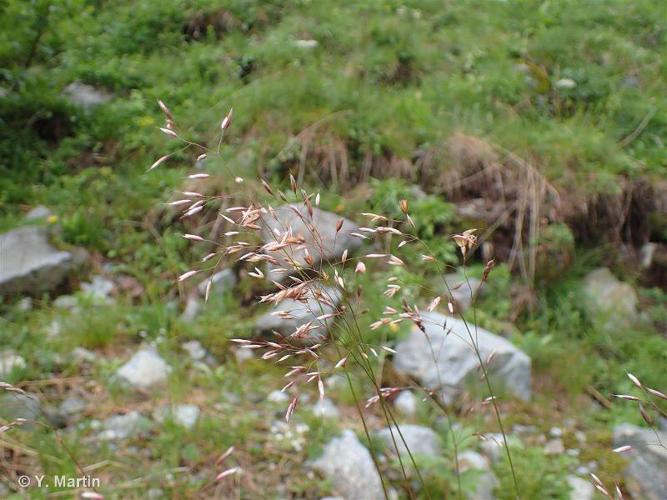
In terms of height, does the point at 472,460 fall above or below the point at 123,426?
below

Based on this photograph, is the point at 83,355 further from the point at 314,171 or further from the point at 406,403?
the point at 314,171

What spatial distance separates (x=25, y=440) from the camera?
2.97 m

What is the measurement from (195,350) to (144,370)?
0.35 metres

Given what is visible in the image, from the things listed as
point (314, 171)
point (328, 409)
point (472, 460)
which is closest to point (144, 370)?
point (328, 409)

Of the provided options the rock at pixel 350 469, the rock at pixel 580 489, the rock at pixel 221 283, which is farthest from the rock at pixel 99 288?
the rock at pixel 580 489

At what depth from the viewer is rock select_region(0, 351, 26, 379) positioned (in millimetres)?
3273

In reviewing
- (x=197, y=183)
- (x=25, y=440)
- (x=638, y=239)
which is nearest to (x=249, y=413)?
(x=25, y=440)

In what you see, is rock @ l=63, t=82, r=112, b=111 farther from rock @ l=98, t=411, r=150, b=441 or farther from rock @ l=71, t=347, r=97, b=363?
rock @ l=98, t=411, r=150, b=441

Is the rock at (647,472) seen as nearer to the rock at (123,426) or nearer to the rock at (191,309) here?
the rock at (123,426)

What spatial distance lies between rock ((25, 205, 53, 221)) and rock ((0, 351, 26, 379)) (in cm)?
123

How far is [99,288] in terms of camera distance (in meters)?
4.18

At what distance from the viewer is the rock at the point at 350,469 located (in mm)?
2957

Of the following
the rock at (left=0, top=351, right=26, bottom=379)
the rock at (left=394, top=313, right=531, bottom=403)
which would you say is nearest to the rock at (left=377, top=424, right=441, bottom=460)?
the rock at (left=394, top=313, right=531, bottom=403)

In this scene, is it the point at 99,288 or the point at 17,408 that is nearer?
the point at 17,408
